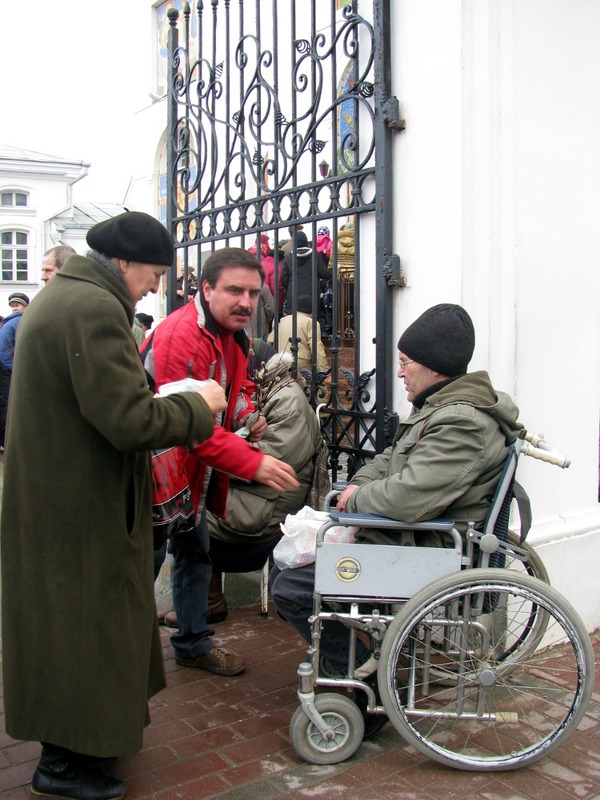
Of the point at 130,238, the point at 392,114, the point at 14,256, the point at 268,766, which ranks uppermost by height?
the point at 14,256

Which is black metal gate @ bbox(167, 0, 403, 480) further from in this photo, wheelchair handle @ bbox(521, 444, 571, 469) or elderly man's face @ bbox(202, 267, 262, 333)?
wheelchair handle @ bbox(521, 444, 571, 469)

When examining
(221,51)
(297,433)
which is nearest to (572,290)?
(297,433)

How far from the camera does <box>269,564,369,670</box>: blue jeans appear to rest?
2844 millimetres

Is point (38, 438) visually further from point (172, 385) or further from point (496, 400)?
point (496, 400)

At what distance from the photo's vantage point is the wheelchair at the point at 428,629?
101 inches

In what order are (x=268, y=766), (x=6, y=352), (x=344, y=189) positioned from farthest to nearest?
(x=6, y=352) → (x=344, y=189) → (x=268, y=766)

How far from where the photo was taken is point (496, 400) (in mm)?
2822

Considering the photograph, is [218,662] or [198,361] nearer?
[198,361]

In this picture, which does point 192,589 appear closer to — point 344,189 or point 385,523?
point 385,523

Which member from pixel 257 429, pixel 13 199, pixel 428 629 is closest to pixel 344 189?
pixel 257 429

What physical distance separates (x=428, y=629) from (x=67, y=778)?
1.26m

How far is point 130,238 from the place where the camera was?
245cm

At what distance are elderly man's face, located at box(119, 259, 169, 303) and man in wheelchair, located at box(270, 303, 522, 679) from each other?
968 mm

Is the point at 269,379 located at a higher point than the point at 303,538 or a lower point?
higher
